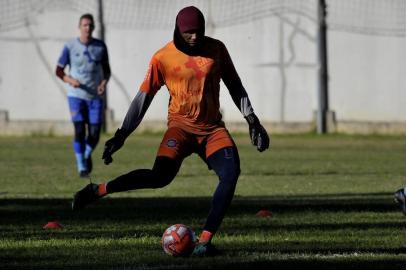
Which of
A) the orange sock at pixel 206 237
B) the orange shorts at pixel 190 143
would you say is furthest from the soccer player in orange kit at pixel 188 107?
the orange sock at pixel 206 237

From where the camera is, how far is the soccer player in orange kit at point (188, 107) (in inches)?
348

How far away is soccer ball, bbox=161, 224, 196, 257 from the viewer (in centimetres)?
830

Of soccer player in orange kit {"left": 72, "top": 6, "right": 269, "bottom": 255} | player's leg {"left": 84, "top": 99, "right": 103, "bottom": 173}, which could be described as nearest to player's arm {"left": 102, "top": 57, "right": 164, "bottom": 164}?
soccer player in orange kit {"left": 72, "top": 6, "right": 269, "bottom": 255}

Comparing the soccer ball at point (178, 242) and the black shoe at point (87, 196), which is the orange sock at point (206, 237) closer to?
the soccer ball at point (178, 242)

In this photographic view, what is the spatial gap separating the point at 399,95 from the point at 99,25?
7.05 meters

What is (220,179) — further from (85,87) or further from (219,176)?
A: (85,87)

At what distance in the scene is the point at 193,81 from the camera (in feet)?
29.3

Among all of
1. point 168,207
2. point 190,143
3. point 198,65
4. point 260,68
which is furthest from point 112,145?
point 260,68

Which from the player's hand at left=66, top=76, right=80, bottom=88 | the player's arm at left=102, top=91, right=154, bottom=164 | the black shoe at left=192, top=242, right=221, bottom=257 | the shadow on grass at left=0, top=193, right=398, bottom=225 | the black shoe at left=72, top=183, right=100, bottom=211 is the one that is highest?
the player's arm at left=102, top=91, right=154, bottom=164

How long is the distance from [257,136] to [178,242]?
1.10 meters

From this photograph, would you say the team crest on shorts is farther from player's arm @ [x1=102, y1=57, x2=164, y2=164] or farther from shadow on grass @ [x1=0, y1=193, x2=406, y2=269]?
shadow on grass @ [x1=0, y1=193, x2=406, y2=269]

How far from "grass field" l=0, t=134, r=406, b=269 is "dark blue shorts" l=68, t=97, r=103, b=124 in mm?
827

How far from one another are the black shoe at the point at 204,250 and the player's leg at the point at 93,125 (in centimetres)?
893

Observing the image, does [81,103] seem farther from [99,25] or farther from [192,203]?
[99,25]
